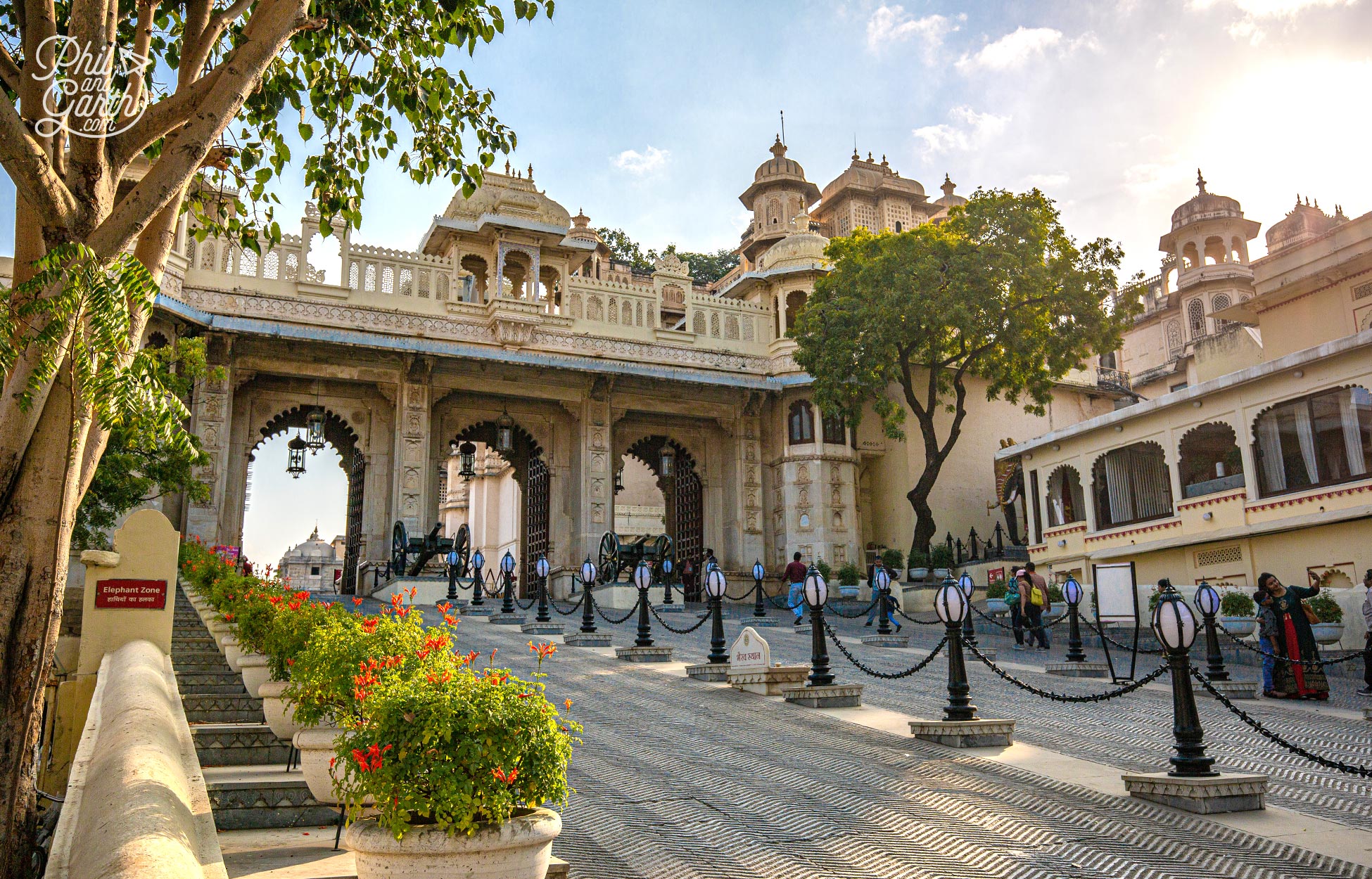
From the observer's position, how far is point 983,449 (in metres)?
31.1

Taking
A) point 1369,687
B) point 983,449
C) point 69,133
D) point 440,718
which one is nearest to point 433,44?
point 69,133

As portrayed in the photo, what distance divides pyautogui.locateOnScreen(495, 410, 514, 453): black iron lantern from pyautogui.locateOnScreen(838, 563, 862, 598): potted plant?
27.4ft

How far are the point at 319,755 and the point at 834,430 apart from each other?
22.8m

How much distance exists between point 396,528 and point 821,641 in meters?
13.3

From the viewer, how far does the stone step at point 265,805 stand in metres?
5.60

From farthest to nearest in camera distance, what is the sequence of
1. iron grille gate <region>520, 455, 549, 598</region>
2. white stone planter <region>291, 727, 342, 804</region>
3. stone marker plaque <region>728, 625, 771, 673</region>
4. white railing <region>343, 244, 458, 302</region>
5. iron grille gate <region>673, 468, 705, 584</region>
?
1. iron grille gate <region>673, 468, 705, 584</region>
2. iron grille gate <region>520, 455, 549, 598</region>
3. white railing <region>343, 244, 458, 302</region>
4. stone marker plaque <region>728, 625, 771, 673</region>
5. white stone planter <region>291, 727, 342, 804</region>

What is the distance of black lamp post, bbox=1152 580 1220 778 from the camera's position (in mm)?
6824

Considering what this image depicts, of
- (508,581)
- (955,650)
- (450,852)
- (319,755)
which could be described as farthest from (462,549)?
(450,852)

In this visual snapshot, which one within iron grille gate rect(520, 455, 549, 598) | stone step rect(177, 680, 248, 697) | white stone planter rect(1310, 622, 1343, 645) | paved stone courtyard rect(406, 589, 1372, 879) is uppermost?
iron grille gate rect(520, 455, 549, 598)

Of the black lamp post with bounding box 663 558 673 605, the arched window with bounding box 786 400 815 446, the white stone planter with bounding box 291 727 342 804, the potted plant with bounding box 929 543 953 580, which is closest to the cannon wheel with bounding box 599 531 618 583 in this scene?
the black lamp post with bounding box 663 558 673 605

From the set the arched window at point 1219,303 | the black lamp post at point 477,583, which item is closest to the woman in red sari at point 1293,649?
the black lamp post at point 477,583

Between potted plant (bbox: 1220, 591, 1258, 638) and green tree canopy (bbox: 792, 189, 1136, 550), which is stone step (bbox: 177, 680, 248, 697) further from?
green tree canopy (bbox: 792, 189, 1136, 550)

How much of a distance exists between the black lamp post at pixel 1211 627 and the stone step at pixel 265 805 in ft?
31.2

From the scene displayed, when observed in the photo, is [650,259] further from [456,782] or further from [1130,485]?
[456,782]
